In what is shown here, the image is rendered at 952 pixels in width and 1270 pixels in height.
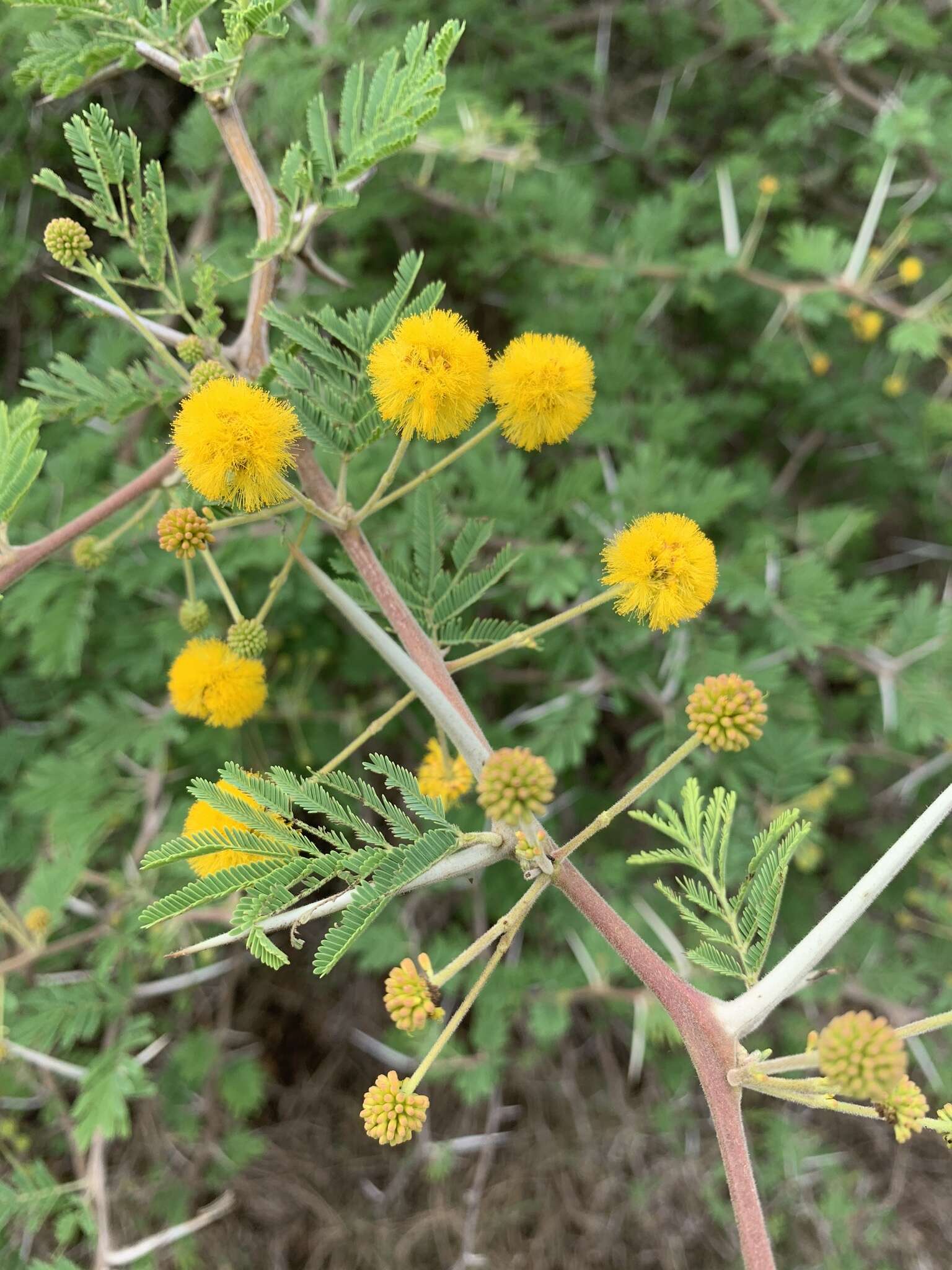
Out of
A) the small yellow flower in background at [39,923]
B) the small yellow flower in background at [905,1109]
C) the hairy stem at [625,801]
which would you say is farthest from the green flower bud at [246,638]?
the small yellow flower in background at [39,923]

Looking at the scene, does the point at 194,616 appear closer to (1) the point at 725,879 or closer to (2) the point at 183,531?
(2) the point at 183,531

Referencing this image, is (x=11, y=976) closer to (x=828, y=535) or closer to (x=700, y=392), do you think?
(x=828, y=535)

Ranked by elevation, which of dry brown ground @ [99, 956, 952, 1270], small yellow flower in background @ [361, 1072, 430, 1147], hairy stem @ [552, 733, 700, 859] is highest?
hairy stem @ [552, 733, 700, 859]

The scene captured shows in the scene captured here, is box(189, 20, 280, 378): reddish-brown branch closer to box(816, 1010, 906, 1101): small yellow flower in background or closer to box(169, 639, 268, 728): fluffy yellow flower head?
box(169, 639, 268, 728): fluffy yellow flower head

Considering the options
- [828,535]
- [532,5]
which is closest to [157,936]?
[828,535]

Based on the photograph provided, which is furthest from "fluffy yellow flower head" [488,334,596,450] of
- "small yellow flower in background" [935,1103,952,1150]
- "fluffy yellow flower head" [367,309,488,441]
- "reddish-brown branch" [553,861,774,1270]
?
"small yellow flower in background" [935,1103,952,1150]

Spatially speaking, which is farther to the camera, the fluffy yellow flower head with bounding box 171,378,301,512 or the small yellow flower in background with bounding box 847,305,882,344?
the small yellow flower in background with bounding box 847,305,882,344

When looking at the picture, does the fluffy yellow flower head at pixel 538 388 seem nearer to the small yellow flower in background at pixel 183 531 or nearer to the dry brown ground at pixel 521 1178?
the small yellow flower in background at pixel 183 531
